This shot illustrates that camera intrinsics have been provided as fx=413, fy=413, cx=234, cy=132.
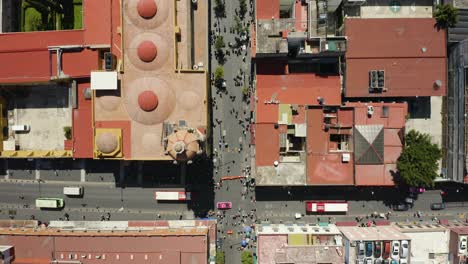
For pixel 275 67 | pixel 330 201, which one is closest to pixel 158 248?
pixel 330 201

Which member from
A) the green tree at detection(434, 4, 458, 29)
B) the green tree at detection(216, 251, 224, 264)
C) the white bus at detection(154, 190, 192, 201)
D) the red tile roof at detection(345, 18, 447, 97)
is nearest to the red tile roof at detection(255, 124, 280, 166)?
the white bus at detection(154, 190, 192, 201)

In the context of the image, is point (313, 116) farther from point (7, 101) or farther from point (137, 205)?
point (7, 101)

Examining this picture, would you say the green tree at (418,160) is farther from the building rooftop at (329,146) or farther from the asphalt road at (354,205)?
the asphalt road at (354,205)

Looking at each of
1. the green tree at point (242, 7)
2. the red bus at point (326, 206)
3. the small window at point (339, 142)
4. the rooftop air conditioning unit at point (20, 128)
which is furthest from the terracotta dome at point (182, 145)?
the rooftop air conditioning unit at point (20, 128)

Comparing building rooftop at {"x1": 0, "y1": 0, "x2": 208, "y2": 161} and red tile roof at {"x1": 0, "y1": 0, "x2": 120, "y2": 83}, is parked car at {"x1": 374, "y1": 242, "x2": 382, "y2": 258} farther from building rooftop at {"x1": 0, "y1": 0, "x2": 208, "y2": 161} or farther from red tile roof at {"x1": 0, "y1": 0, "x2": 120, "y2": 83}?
red tile roof at {"x1": 0, "y1": 0, "x2": 120, "y2": 83}

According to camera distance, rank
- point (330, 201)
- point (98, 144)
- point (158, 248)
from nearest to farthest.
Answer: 1. point (98, 144)
2. point (158, 248)
3. point (330, 201)
